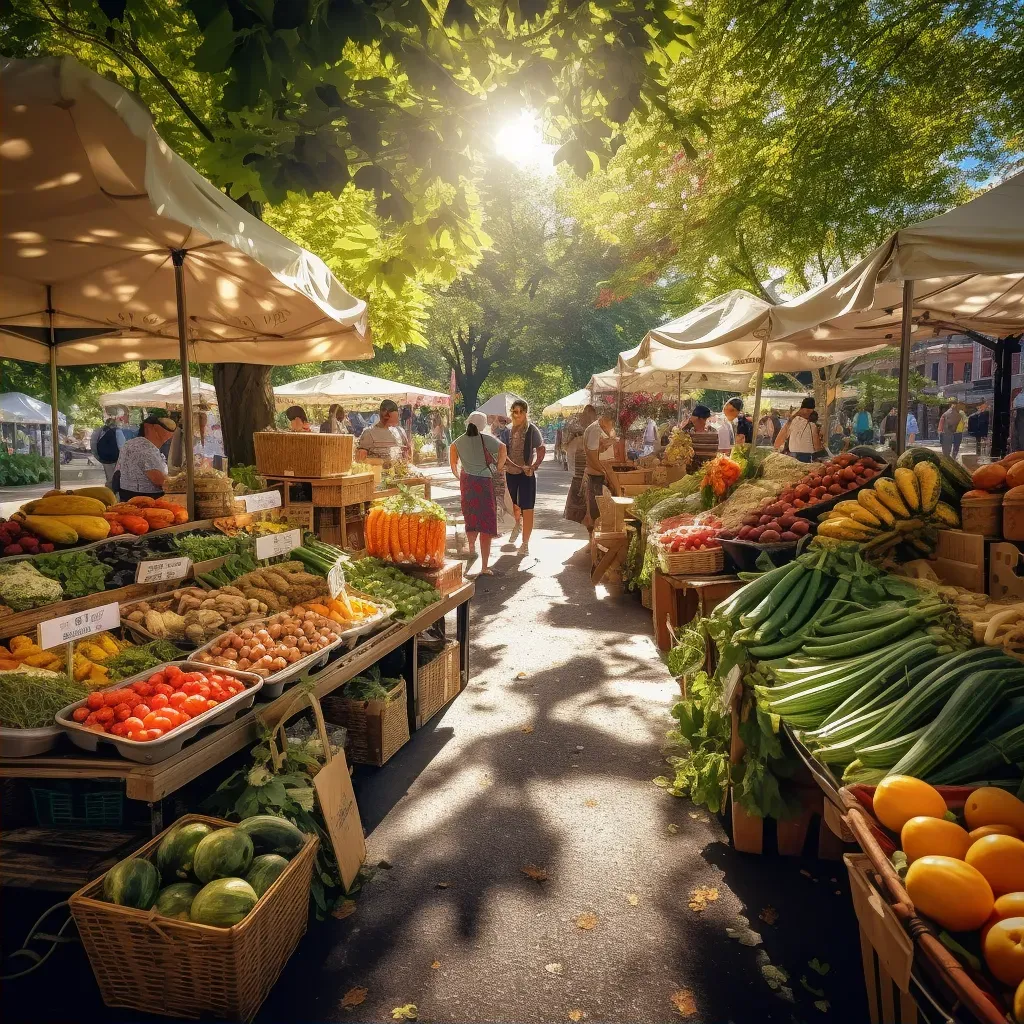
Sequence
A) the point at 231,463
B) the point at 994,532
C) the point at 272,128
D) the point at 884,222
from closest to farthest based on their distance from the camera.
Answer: the point at 994,532 < the point at 272,128 < the point at 231,463 < the point at 884,222

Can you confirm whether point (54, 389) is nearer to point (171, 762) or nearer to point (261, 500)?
point (261, 500)

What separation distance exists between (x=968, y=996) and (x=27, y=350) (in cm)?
879

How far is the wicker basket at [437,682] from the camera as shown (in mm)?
5023

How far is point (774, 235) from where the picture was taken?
13500 mm

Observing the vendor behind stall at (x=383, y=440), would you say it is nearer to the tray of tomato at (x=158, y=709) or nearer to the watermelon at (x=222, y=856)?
the tray of tomato at (x=158, y=709)

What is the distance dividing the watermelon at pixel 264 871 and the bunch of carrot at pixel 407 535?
10.3 ft

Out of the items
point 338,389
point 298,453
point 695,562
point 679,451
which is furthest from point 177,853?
point 338,389

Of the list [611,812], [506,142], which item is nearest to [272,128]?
[506,142]

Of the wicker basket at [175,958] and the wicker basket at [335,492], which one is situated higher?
the wicker basket at [335,492]

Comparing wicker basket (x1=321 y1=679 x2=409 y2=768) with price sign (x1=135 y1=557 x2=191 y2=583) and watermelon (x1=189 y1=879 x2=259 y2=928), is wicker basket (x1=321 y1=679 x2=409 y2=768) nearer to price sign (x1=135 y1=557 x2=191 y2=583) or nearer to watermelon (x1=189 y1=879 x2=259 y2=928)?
price sign (x1=135 y1=557 x2=191 y2=583)

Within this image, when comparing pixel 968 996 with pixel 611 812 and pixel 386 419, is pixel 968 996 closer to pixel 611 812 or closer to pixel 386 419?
pixel 611 812

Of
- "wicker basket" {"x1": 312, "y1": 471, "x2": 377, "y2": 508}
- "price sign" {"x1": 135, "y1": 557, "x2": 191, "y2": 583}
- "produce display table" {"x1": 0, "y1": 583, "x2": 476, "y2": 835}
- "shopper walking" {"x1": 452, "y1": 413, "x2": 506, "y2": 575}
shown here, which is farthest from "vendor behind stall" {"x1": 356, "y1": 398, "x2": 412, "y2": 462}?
"produce display table" {"x1": 0, "y1": 583, "x2": 476, "y2": 835}

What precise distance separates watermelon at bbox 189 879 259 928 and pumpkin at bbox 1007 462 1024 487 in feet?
13.8

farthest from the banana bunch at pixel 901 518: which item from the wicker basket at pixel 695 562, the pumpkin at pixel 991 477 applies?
the wicker basket at pixel 695 562
